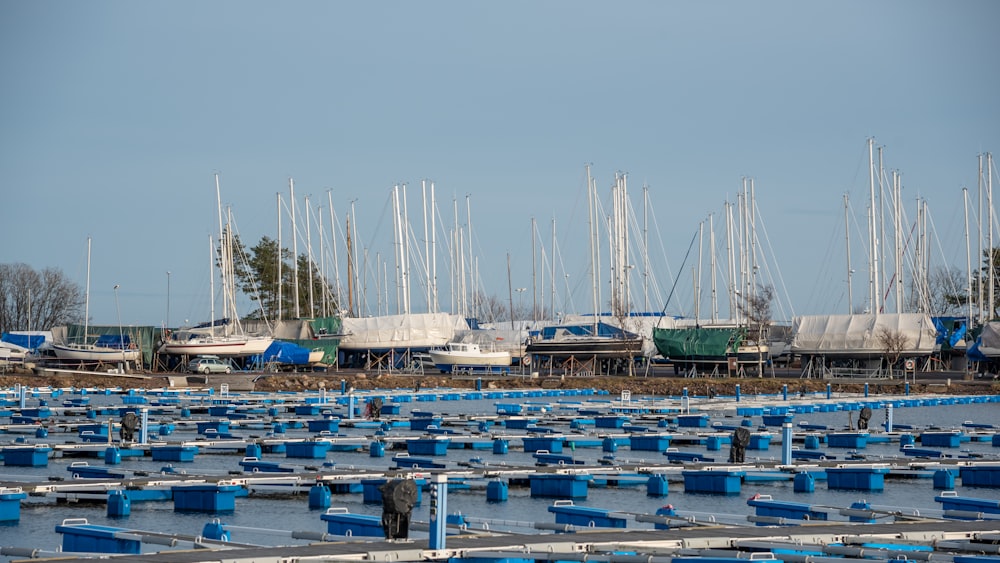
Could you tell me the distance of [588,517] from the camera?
89.8 feet

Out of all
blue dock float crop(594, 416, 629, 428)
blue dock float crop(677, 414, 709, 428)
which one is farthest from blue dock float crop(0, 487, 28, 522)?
blue dock float crop(677, 414, 709, 428)

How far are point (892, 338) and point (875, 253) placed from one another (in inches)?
443

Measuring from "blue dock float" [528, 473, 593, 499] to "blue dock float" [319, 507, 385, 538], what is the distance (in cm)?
1052

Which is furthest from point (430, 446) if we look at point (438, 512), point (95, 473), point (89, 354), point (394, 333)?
point (394, 333)

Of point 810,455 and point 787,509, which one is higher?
point 810,455

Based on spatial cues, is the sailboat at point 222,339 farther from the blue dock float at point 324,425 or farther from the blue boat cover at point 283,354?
the blue dock float at point 324,425

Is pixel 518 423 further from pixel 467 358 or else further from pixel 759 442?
pixel 467 358

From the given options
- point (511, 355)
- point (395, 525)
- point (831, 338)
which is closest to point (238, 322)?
point (511, 355)

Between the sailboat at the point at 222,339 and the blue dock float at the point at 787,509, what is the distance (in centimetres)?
7607

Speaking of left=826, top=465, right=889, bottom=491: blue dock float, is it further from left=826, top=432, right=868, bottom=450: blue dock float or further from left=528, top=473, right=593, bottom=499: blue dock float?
left=826, top=432, right=868, bottom=450: blue dock float

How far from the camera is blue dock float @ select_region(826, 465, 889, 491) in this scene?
126 ft

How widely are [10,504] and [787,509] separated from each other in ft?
55.6

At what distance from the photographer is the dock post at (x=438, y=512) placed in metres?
21.6

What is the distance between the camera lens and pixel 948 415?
7025 cm
